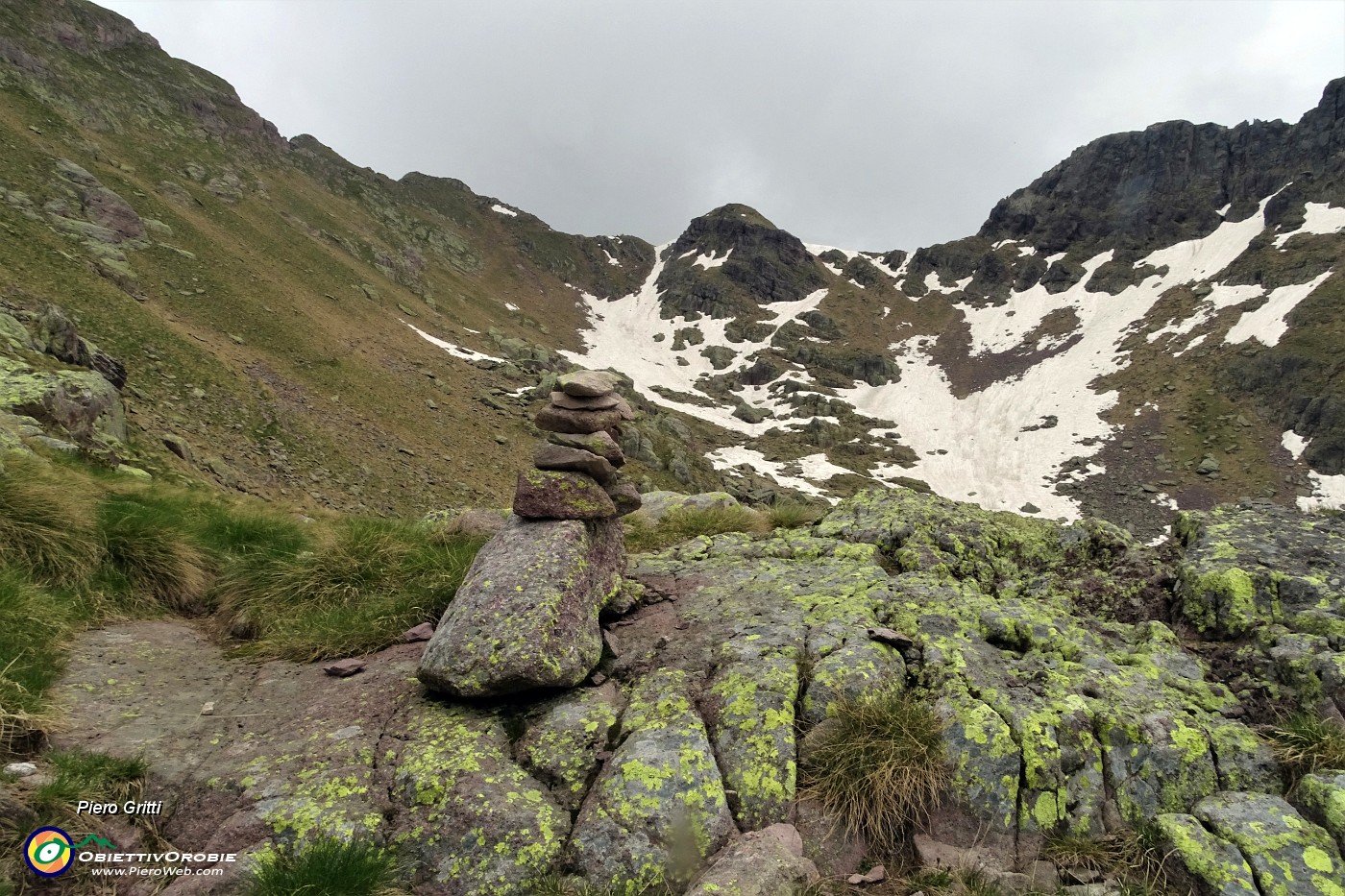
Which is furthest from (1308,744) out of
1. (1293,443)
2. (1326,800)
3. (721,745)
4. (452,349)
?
(1293,443)

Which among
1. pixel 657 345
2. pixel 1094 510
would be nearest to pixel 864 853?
pixel 1094 510

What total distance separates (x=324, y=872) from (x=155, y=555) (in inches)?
264

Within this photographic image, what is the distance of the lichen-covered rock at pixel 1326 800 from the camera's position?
454cm

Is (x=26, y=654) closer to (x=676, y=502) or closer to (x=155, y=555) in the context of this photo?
(x=155, y=555)

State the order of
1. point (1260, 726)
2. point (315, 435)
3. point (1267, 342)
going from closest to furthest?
point (1260, 726) < point (315, 435) < point (1267, 342)

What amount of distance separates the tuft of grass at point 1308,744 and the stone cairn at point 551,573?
6746 mm

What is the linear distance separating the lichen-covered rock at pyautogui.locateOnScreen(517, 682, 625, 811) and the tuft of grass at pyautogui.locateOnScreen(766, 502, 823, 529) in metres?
7.27

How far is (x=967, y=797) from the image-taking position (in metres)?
5.22

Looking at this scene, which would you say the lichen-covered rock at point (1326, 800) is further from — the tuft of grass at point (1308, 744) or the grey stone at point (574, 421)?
the grey stone at point (574, 421)

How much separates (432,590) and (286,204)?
95.8 metres

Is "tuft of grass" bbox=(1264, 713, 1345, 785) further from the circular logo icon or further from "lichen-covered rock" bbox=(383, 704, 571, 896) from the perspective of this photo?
the circular logo icon

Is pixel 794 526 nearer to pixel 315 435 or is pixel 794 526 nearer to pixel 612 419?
pixel 612 419

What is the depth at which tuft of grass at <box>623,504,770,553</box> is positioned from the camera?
12.7 meters

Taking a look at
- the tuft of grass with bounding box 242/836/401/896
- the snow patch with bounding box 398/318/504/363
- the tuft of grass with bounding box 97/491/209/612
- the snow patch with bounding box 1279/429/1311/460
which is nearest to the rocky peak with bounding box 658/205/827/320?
the snow patch with bounding box 398/318/504/363
